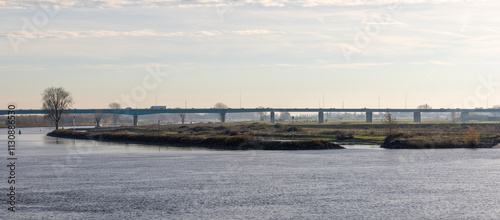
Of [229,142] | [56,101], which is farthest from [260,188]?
[56,101]

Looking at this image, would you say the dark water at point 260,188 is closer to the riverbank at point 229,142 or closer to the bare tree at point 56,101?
the riverbank at point 229,142

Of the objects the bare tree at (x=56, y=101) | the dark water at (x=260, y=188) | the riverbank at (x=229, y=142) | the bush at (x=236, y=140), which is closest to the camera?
the dark water at (x=260, y=188)

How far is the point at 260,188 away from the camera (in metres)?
A: 45.3

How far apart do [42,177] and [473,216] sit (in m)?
38.0

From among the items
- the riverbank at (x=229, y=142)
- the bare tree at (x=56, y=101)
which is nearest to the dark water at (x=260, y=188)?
the riverbank at (x=229, y=142)

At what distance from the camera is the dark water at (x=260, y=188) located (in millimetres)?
35500

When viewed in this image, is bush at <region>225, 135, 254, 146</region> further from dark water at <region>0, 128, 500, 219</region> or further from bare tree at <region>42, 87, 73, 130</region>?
bare tree at <region>42, 87, 73, 130</region>

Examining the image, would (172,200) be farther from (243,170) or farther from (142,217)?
(243,170)

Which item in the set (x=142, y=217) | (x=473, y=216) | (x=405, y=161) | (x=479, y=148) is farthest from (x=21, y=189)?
(x=479, y=148)

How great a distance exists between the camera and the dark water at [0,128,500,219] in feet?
116

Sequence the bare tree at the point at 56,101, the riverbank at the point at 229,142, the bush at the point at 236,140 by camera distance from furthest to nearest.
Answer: the bare tree at the point at 56,101
the bush at the point at 236,140
the riverbank at the point at 229,142

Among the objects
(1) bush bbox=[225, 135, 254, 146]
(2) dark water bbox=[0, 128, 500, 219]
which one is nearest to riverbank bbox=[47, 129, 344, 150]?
(1) bush bbox=[225, 135, 254, 146]

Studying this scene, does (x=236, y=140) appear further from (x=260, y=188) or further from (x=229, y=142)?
(x=260, y=188)

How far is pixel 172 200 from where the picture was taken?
131 ft
